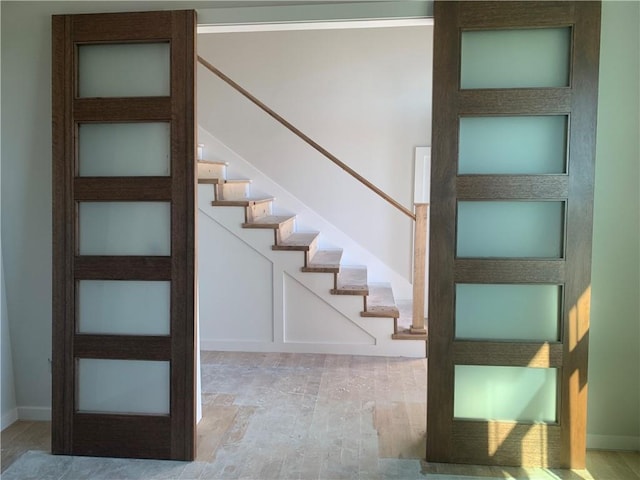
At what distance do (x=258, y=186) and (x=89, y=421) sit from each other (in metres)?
2.95

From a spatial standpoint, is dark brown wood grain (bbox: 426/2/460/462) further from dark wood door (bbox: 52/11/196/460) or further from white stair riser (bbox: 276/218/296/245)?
white stair riser (bbox: 276/218/296/245)

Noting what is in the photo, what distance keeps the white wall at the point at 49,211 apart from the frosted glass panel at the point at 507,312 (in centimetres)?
31

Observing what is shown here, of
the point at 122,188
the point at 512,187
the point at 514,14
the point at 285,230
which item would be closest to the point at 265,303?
the point at 285,230

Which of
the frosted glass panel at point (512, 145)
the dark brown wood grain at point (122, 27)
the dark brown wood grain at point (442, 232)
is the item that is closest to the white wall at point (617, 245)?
the frosted glass panel at point (512, 145)

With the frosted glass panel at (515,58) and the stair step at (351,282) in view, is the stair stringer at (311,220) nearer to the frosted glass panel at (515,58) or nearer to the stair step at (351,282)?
the stair step at (351,282)

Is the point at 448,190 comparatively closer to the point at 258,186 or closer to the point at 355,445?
the point at 355,445

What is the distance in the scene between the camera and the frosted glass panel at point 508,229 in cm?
238

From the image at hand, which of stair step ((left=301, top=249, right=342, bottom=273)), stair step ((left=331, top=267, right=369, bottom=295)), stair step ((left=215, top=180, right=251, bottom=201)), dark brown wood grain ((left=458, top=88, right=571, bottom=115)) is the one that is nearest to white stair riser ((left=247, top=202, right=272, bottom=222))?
stair step ((left=215, top=180, right=251, bottom=201))

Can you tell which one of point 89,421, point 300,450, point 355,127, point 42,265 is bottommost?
point 300,450

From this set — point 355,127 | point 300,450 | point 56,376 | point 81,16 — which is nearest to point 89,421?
point 56,376

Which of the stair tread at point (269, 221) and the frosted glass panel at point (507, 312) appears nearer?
the frosted glass panel at point (507, 312)

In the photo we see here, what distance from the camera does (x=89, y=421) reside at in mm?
2523

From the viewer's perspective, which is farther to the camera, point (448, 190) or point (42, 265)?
point (42, 265)

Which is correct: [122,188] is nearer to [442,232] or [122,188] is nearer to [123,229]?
[123,229]
